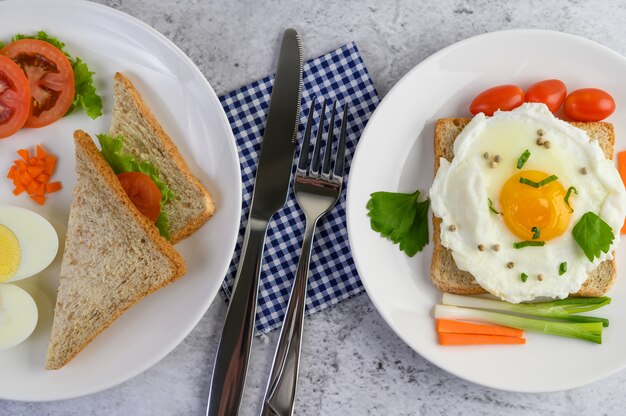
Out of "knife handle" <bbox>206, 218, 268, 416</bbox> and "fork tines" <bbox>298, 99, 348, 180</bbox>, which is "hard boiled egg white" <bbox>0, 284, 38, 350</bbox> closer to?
"knife handle" <bbox>206, 218, 268, 416</bbox>

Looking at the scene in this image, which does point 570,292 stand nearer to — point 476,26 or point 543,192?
point 543,192

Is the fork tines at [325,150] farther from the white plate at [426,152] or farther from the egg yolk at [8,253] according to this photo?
the egg yolk at [8,253]

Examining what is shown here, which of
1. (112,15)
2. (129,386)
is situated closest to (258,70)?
(112,15)

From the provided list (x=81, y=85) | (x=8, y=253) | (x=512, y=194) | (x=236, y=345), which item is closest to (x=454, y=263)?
(x=512, y=194)

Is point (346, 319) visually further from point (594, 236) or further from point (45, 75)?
point (45, 75)

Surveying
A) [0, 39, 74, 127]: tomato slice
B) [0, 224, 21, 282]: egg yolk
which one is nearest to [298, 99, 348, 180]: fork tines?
[0, 39, 74, 127]: tomato slice

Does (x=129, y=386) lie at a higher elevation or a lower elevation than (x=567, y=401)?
higher
